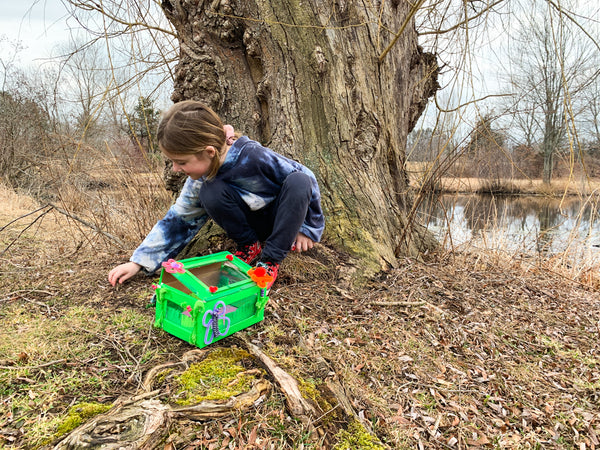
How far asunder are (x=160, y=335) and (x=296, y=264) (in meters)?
0.95

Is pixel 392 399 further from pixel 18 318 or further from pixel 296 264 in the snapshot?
pixel 18 318

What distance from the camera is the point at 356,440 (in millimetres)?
1342

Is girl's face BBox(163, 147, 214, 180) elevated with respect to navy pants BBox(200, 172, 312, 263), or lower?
elevated

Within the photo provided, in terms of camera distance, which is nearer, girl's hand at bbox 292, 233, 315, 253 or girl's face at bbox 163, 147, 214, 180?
girl's face at bbox 163, 147, 214, 180

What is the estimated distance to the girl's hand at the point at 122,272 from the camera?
7.25ft

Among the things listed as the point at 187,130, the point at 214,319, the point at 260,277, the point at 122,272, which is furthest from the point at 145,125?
the point at 214,319

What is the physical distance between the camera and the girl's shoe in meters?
2.41

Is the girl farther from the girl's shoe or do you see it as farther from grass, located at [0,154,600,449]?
grass, located at [0,154,600,449]

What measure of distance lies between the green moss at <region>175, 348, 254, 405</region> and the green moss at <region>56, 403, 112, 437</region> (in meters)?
0.26

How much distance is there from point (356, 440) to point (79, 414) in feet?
3.17

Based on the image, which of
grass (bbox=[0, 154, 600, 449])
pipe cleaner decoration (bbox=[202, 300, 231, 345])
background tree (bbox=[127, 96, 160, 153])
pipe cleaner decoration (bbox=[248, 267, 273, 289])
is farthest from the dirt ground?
background tree (bbox=[127, 96, 160, 153])

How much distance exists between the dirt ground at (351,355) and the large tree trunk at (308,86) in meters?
0.43

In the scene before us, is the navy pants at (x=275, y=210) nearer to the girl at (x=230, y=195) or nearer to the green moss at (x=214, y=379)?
the girl at (x=230, y=195)

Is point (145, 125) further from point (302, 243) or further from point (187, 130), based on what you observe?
point (302, 243)
